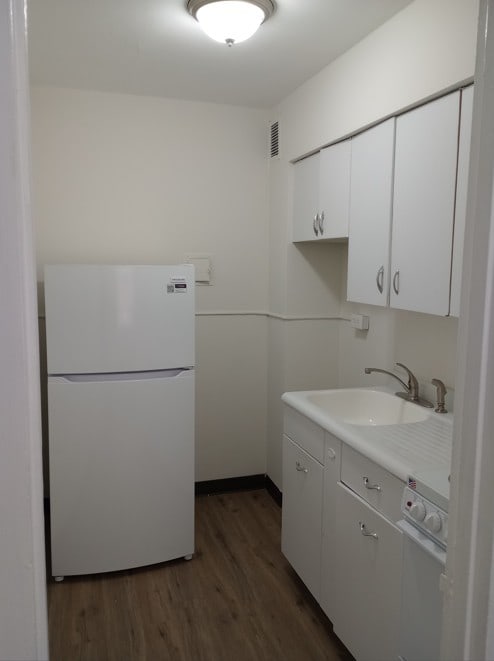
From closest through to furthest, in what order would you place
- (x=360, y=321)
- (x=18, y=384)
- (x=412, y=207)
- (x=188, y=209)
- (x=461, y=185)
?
(x=18, y=384), (x=461, y=185), (x=412, y=207), (x=360, y=321), (x=188, y=209)

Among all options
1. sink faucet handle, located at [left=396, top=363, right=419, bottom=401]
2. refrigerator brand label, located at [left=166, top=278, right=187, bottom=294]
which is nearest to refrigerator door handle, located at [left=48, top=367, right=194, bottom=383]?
refrigerator brand label, located at [left=166, top=278, right=187, bottom=294]

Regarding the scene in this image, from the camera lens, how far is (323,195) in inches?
107

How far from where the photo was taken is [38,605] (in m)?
0.69

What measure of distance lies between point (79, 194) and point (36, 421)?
2.63m

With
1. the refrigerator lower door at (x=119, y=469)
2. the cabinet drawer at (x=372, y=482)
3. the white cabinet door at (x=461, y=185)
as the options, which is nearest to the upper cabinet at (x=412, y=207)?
the white cabinet door at (x=461, y=185)

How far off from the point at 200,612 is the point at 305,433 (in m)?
0.93

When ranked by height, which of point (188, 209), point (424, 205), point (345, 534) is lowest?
point (345, 534)

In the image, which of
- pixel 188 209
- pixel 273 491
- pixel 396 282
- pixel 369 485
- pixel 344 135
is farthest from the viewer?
pixel 273 491

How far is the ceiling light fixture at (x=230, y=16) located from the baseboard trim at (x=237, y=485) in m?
2.58

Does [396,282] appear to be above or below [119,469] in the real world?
above

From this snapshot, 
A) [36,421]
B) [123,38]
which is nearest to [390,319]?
[123,38]

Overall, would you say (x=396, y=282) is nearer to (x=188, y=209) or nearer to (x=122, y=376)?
(x=122, y=376)

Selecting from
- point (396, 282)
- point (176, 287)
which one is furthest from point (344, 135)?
point (176, 287)

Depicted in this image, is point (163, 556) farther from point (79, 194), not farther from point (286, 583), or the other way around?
point (79, 194)
